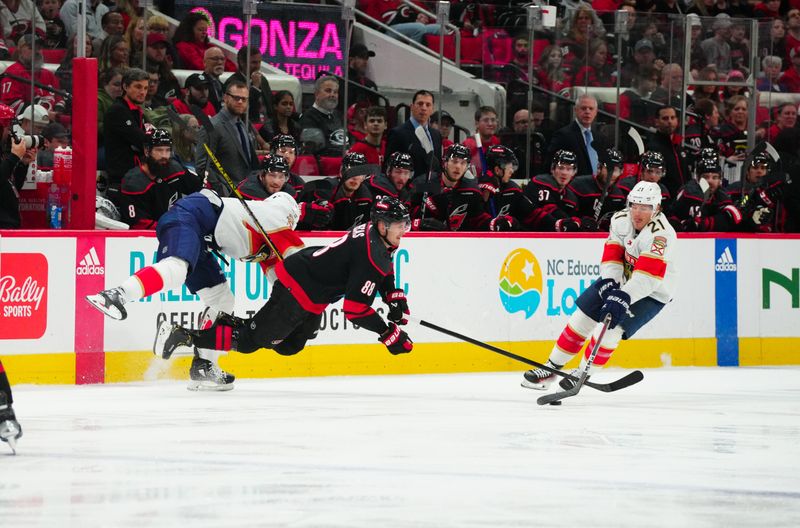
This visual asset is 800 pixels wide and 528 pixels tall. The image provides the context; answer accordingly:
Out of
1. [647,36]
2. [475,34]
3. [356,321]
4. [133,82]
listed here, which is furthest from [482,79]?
[356,321]

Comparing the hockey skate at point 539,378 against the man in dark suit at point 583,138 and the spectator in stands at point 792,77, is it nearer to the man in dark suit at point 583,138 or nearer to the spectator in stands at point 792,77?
the man in dark suit at point 583,138

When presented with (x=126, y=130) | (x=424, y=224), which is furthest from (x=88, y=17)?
(x=424, y=224)

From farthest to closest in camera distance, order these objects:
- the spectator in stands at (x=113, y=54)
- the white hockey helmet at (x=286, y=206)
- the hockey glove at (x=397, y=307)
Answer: the spectator in stands at (x=113, y=54)
the white hockey helmet at (x=286, y=206)
the hockey glove at (x=397, y=307)

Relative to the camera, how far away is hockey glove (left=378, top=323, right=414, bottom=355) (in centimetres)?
749

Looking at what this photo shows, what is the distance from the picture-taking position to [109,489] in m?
4.89

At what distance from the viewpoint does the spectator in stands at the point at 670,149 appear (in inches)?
429

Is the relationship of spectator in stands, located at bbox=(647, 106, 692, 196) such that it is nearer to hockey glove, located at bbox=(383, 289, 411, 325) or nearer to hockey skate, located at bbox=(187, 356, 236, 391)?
Answer: hockey glove, located at bbox=(383, 289, 411, 325)

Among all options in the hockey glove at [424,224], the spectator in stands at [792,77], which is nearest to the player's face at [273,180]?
the hockey glove at [424,224]

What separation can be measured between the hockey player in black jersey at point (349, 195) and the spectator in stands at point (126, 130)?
1.22m

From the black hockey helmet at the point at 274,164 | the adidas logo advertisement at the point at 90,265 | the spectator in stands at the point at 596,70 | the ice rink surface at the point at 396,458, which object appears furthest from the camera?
the spectator in stands at the point at 596,70

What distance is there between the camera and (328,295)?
306 inches

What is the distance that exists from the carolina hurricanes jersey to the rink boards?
61.0 inches

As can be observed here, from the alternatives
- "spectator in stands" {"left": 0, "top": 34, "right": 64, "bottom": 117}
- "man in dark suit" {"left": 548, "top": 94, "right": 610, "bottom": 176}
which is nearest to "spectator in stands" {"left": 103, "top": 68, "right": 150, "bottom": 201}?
"spectator in stands" {"left": 0, "top": 34, "right": 64, "bottom": 117}

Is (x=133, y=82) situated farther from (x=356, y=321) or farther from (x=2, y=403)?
(x=2, y=403)
